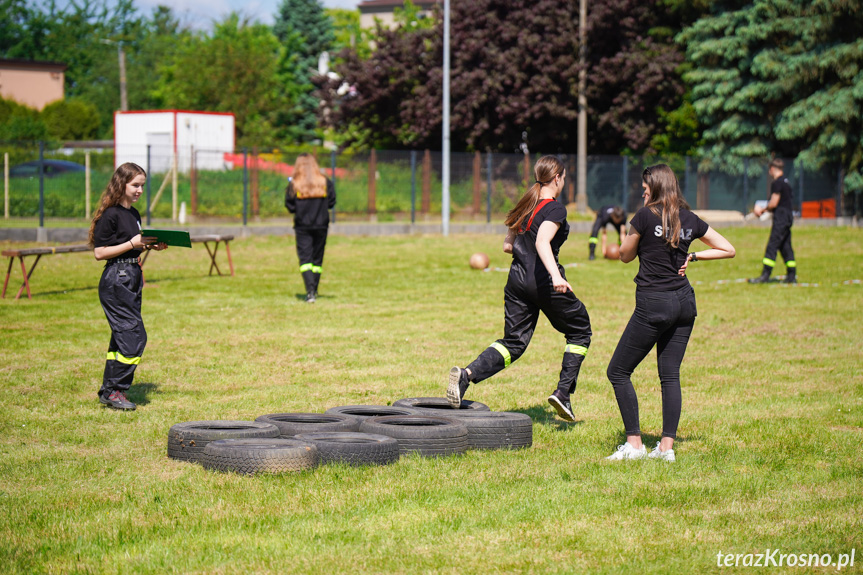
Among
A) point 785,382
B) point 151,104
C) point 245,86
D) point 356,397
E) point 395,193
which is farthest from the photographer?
point 151,104

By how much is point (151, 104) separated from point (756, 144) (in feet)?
179

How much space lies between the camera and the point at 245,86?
5131 cm

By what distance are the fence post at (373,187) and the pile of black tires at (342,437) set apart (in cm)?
2349

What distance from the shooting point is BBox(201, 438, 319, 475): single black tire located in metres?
5.46

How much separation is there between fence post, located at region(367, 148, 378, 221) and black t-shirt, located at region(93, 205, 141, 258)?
2260cm

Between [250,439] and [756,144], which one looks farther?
[756,144]

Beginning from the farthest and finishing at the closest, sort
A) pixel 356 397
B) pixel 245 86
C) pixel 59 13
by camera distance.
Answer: pixel 59 13 < pixel 245 86 < pixel 356 397

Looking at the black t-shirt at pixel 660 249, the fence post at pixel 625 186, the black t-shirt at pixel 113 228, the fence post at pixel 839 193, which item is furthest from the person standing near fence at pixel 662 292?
the fence post at pixel 839 193

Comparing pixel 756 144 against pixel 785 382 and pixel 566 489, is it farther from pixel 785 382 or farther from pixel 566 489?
pixel 566 489

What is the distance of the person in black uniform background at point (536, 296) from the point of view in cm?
656

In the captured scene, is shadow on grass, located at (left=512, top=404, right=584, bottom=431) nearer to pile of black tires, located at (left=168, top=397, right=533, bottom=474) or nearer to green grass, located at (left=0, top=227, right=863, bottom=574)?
green grass, located at (left=0, top=227, right=863, bottom=574)

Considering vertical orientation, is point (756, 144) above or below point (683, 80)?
below

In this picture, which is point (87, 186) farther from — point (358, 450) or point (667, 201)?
point (667, 201)

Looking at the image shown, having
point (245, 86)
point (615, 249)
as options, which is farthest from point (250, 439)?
point (245, 86)
